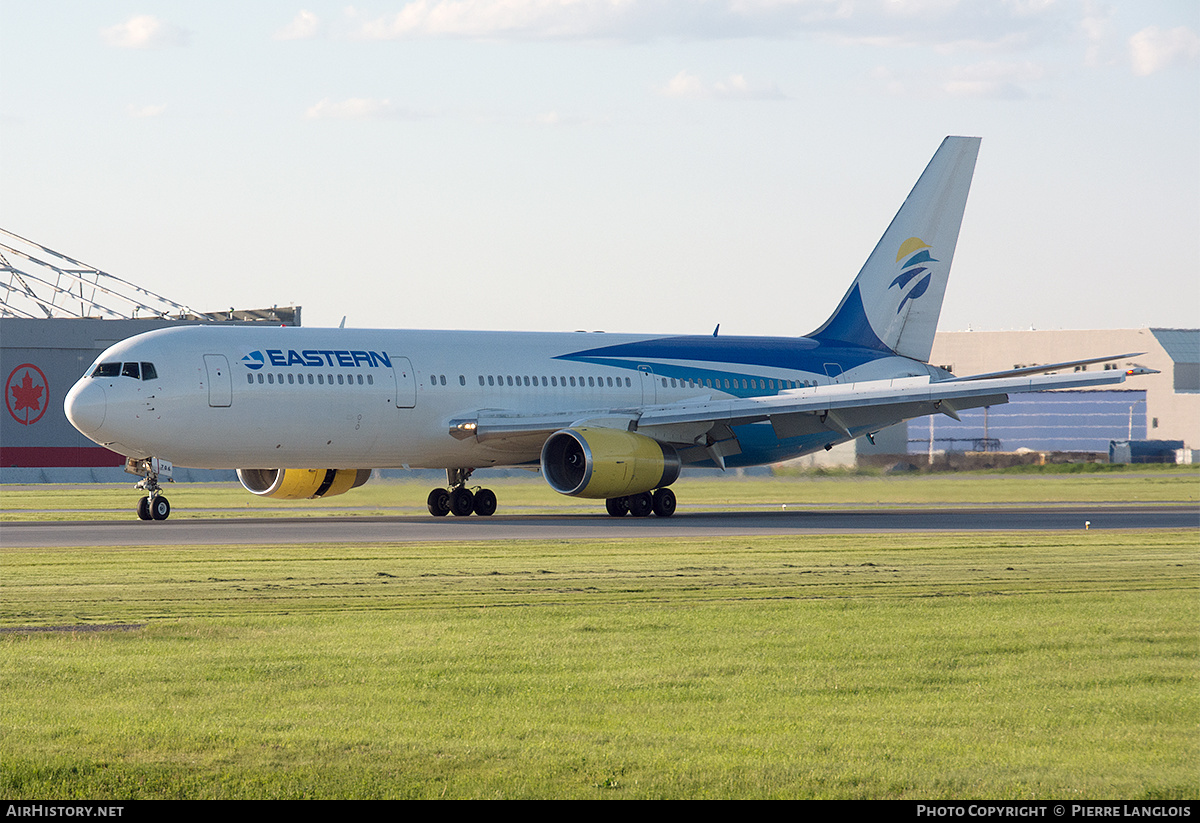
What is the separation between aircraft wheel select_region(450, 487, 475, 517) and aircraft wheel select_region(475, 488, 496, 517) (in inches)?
4.8

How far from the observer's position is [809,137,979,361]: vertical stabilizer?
1629 inches

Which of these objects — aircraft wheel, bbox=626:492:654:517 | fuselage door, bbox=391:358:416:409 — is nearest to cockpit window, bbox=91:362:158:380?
fuselage door, bbox=391:358:416:409

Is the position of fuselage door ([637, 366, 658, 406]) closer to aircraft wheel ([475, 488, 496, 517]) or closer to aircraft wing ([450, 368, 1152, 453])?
aircraft wing ([450, 368, 1152, 453])

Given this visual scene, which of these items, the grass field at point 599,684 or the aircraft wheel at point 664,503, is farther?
the aircraft wheel at point 664,503

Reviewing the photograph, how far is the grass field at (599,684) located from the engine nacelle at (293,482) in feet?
51.2

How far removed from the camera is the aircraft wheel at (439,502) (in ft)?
115

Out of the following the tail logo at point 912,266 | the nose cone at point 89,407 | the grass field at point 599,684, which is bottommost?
the grass field at point 599,684

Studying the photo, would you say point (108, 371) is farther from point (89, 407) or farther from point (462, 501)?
point (462, 501)

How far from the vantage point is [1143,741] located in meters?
8.83

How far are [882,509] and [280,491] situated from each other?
1530 centimetres

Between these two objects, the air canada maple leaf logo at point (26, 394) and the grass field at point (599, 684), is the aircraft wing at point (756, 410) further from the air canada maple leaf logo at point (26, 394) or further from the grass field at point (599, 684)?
the air canada maple leaf logo at point (26, 394)

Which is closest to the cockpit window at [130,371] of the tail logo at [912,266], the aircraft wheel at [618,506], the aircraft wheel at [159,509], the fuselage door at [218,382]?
the fuselage door at [218,382]
